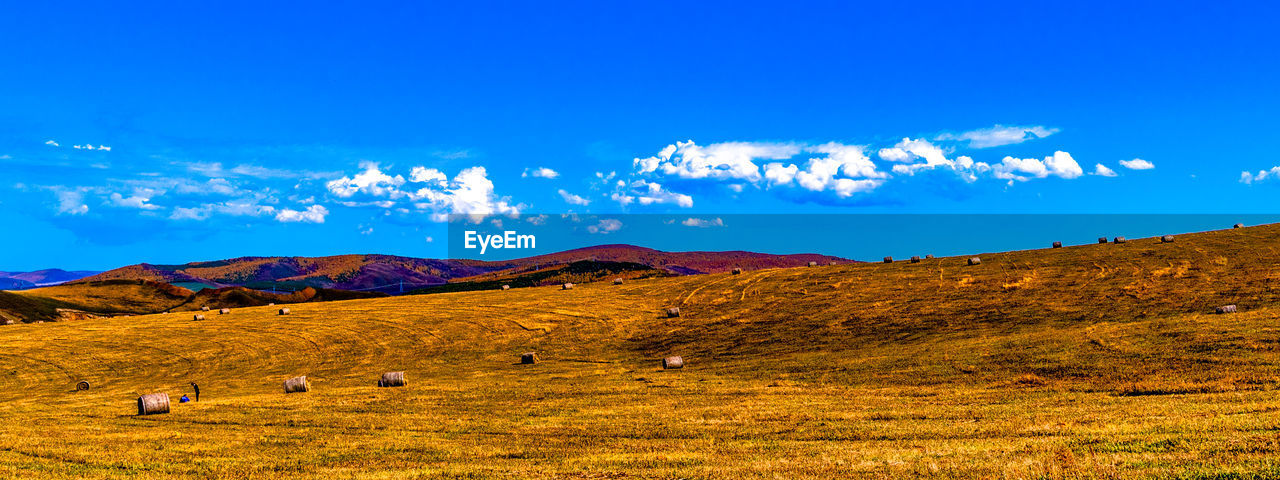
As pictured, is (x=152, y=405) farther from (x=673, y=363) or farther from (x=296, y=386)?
(x=673, y=363)

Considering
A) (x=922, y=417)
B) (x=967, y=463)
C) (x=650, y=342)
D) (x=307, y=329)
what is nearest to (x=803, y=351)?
(x=650, y=342)

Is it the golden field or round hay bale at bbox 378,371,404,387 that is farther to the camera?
round hay bale at bbox 378,371,404,387

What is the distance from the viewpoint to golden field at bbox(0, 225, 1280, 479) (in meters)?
15.5

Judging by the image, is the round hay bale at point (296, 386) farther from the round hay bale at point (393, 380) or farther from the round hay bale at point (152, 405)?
the round hay bale at point (152, 405)

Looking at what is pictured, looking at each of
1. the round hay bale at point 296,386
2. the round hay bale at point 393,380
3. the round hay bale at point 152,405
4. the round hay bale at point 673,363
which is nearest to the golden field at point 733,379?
the round hay bale at point 152,405

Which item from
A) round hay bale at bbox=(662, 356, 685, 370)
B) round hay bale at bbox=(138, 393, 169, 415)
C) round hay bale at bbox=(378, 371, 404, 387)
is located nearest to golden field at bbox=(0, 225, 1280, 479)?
round hay bale at bbox=(138, 393, 169, 415)

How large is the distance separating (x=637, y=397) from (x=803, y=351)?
13.9 metres

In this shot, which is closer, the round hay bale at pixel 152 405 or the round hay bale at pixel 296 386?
the round hay bale at pixel 152 405

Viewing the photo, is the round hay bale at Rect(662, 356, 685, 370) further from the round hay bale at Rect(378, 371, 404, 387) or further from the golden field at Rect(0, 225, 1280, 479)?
the round hay bale at Rect(378, 371, 404, 387)

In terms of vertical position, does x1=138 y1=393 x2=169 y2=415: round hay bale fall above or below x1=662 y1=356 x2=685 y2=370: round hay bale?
above

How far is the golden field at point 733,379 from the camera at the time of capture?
15.5 m

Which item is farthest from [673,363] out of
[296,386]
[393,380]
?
[296,386]

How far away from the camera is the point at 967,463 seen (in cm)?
1343

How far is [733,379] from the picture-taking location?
3144 centimetres
